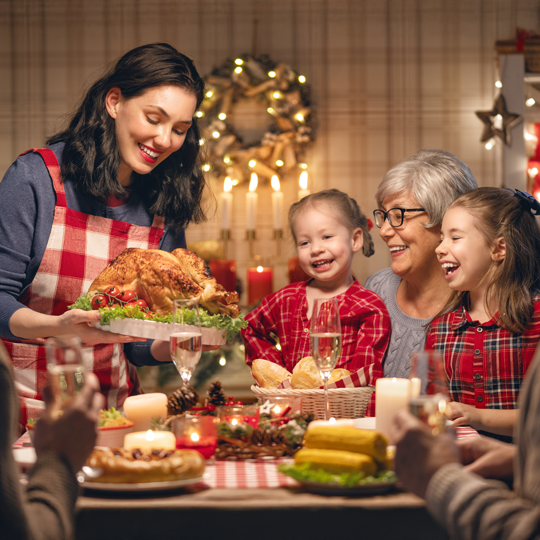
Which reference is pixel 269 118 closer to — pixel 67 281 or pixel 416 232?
pixel 416 232

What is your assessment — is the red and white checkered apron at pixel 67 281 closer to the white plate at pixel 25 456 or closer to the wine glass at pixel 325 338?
the white plate at pixel 25 456

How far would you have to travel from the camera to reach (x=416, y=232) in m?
2.13

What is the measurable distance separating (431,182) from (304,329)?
0.71m

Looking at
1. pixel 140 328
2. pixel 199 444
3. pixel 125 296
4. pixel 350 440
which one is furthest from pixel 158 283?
pixel 350 440

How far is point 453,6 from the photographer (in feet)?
16.3

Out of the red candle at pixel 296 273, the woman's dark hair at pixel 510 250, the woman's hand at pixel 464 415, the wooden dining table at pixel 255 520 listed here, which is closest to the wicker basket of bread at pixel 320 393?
the woman's hand at pixel 464 415

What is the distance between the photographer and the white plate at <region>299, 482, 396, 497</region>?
99 centimetres

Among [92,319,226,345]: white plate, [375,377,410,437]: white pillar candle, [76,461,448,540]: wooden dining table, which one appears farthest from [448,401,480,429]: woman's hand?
[92,319,226,345]: white plate

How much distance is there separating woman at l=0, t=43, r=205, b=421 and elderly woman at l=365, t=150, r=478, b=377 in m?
0.77

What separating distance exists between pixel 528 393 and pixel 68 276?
1531 millimetres

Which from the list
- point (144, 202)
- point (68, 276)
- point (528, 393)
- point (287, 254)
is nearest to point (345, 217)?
point (144, 202)

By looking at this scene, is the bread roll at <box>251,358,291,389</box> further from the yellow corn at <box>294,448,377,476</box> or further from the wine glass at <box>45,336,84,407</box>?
the wine glass at <box>45,336,84,407</box>

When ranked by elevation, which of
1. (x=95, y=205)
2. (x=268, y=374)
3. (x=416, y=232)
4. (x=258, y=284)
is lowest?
(x=268, y=374)

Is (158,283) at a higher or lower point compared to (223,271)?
lower
